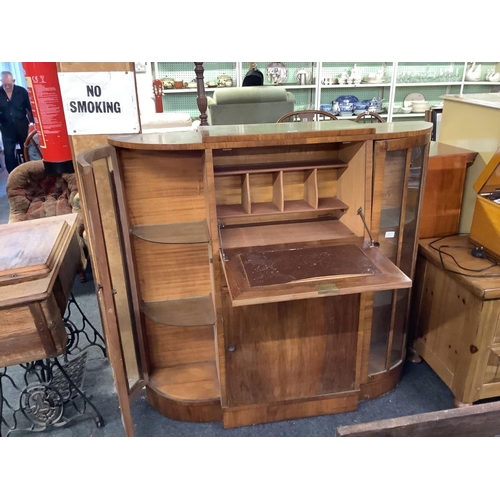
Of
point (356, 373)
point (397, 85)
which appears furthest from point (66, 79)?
point (397, 85)

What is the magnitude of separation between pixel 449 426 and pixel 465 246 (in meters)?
1.41

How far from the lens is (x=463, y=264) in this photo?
1918mm

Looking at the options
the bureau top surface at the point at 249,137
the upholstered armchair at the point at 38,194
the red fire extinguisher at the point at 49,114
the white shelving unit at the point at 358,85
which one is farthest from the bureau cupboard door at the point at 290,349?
the white shelving unit at the point at 358,85

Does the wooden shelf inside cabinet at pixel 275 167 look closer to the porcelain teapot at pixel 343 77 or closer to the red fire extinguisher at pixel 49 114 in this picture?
the red fire extinguisher at pixel 49 114

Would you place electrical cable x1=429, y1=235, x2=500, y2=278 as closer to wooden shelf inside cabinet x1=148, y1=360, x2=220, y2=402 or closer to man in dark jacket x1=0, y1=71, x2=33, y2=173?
wooden shelf inside cabinet x1=148, y1=360, x2=220, y2=402

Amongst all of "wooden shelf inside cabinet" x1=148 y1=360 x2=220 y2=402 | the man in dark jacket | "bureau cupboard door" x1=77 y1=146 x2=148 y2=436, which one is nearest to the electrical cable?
"wooden shelf inside cabinet" x1=148 y1=360 x2=220 y2=402

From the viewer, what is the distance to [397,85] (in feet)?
18.4

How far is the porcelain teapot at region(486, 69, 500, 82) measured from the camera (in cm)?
562

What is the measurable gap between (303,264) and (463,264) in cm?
87

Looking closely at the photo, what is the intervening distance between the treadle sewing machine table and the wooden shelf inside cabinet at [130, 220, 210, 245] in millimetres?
348

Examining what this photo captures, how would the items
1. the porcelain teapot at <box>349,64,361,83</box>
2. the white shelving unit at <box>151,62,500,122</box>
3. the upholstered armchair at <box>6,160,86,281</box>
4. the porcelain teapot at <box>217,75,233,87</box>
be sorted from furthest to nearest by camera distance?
the porcelain teapot at <box>349,64,361,83</box> → the white shelving unit at <box>151,62,500,122</box> → the porcelain teapot at <box>217,75,233,87</box> → the upholstered armchair at <box>6,160,86,281</box>

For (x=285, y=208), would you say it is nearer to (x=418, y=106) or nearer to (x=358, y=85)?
(x=358, y=85)

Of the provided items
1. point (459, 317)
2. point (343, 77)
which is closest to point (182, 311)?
point (459, 317)

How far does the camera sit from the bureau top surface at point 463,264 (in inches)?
68.3
